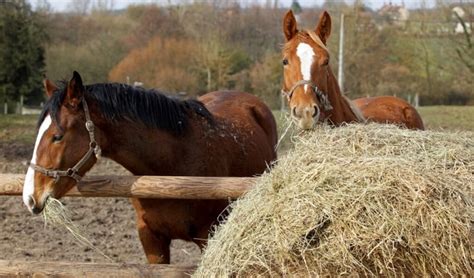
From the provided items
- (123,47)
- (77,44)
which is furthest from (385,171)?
(77,44)

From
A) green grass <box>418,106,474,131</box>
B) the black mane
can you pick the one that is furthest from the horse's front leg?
green grass <box>418,106,474,131</box>

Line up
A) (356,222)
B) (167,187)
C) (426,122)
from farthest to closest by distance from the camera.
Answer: (426,122) → (167,187) → (356,222)

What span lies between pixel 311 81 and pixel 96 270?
1.77 metres

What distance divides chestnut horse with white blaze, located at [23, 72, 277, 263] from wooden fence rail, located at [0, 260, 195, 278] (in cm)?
30

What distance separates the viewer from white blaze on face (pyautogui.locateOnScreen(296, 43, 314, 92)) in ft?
14.6

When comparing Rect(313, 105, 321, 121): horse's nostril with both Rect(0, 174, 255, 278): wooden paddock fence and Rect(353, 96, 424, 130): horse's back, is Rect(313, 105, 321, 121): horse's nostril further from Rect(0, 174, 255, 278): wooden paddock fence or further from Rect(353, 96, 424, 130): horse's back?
Rect(353, 96, 424, 130): horse's back

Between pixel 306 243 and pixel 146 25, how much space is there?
39.3m

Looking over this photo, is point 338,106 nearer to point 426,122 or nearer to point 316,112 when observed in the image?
point 316,112

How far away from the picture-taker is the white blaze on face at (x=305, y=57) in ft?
14.6

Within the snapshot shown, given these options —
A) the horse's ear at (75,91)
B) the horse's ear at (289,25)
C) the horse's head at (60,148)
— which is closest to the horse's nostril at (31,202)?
the horse's head at (60,148)

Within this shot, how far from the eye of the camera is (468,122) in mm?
17812

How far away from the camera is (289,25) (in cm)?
487

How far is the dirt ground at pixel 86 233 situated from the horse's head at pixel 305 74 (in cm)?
225

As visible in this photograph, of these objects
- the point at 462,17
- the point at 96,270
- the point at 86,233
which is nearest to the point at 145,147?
the point at 96,270
